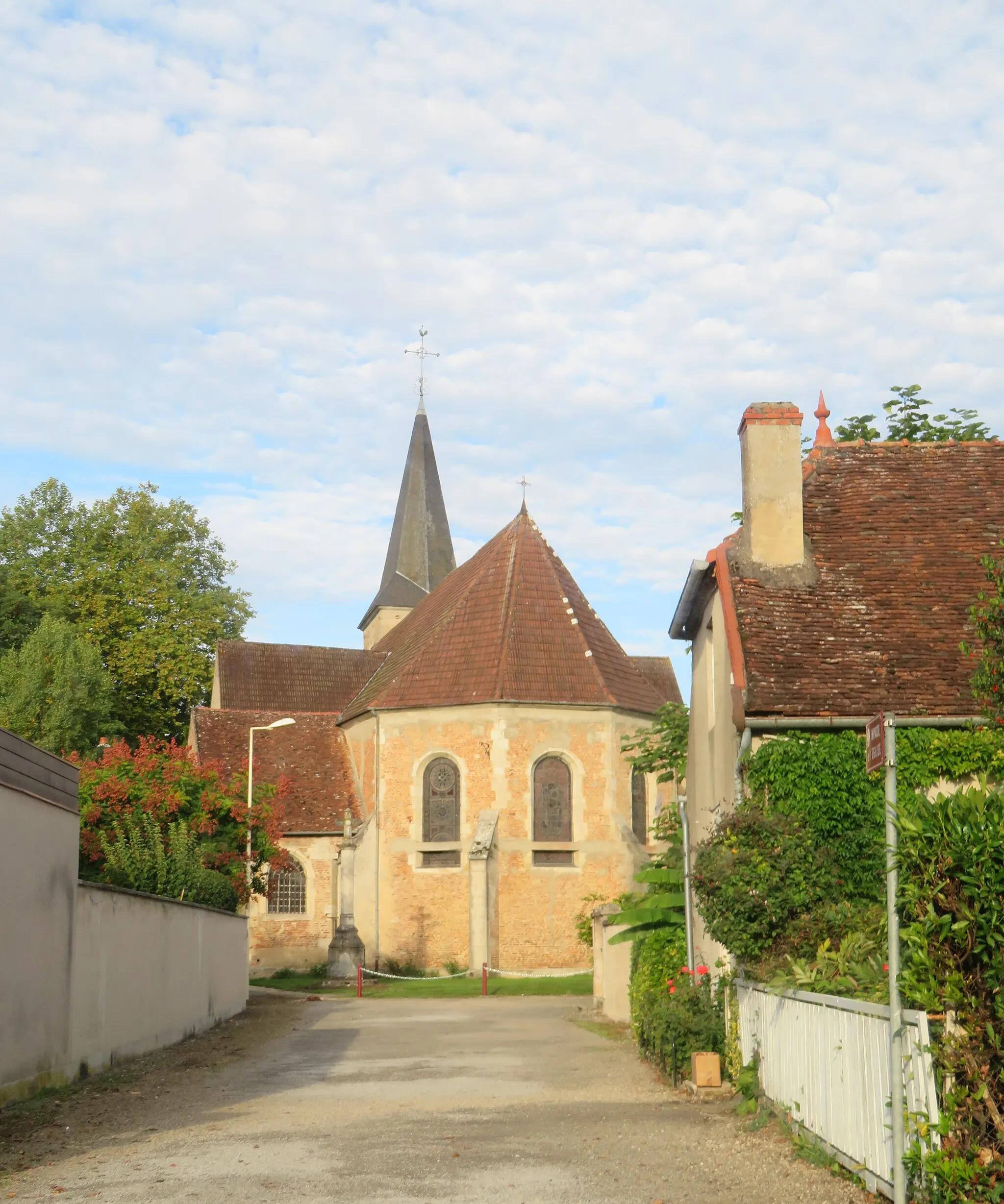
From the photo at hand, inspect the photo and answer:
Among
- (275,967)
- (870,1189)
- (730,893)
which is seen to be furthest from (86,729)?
(870,1189)

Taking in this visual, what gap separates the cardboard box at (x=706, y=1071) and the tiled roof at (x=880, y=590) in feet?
11.0

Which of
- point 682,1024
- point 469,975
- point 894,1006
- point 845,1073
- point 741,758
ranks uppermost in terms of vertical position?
point 741,758

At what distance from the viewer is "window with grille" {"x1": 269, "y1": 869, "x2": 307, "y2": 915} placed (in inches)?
1436

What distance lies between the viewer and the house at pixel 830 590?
44.2ft

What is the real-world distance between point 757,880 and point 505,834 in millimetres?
23808

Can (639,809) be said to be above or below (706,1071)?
above

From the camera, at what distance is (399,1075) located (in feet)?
44.2

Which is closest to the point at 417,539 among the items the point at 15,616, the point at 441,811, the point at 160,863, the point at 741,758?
the point at 15,616

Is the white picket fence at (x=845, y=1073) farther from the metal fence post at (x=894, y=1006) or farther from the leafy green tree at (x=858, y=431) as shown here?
the leafy green tree at (x=858, y=431)

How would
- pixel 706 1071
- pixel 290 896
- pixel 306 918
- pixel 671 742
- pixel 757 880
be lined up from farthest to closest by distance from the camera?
pixel 290 896, pixel 306 918, pixel 671 742, pixel 706 1071, pixel 757 880

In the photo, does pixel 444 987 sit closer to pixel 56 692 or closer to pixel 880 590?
pixel 56 692

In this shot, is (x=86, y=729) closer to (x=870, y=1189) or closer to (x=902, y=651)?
(x=902, y=651)

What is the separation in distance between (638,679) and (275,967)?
1281cm

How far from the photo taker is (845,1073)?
7.73 metres
